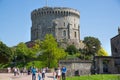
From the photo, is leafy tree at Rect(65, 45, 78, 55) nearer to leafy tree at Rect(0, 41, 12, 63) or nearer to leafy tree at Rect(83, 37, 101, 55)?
leafy tree at Rect(83, 37, 101, 55)

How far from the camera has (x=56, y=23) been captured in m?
84.0

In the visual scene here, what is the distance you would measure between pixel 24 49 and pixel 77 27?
88.1 feet

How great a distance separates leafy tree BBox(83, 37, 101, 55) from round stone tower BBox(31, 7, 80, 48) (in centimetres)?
1058

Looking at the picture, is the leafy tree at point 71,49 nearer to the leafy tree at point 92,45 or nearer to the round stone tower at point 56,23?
the leafy tree at point 92,45

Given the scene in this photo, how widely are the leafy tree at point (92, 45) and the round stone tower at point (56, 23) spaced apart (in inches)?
416

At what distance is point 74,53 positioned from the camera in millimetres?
70438

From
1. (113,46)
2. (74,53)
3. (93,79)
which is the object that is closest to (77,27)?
(74,53)

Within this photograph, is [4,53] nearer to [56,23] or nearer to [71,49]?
[71,49]

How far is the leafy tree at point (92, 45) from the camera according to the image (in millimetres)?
69062

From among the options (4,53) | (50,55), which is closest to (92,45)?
(50,55)

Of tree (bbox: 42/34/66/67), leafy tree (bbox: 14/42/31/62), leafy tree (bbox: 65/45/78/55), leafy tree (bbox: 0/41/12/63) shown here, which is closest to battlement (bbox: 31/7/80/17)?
leafy tree (bbox: 65/45/78/55)

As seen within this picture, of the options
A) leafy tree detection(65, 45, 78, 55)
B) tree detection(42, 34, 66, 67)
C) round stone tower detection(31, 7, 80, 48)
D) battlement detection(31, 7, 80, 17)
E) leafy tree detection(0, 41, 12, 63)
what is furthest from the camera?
battlement detection(31, 7, 80, 17)

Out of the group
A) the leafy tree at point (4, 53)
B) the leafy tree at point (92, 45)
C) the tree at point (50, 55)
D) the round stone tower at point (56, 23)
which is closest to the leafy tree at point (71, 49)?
the leafy tree at point (92, 45)

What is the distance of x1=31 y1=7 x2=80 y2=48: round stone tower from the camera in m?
83.8
